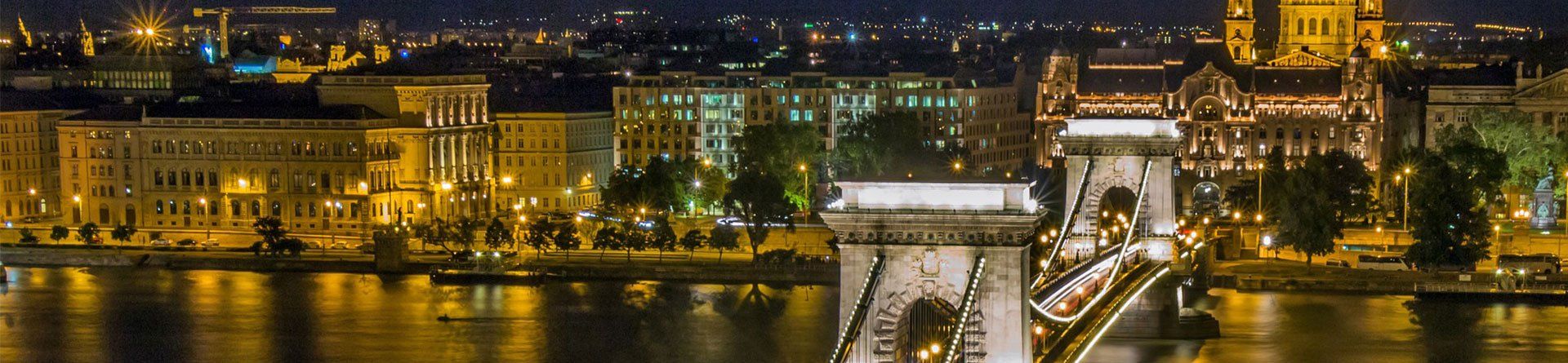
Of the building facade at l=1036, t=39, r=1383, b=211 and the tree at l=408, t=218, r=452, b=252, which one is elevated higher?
the building facade at l=1036, t=39, r=1383, b=211

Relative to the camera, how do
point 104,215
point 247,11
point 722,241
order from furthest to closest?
point 247,11 < point 104,215 < point 722,241

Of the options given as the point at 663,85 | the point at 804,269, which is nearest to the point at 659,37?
the point at 663,85

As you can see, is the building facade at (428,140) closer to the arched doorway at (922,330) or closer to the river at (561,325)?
the river at (561,325)

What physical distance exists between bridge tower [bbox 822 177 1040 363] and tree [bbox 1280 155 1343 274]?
1123 inches

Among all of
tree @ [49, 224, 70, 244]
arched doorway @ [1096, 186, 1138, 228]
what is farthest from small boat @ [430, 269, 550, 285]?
arched doorway @ [1096, 186, 1138, 228]

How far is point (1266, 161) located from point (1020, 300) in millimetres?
39013

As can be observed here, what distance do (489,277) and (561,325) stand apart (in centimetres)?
801

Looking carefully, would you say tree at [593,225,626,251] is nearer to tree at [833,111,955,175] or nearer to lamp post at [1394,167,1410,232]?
tree at [833,111,955,175]

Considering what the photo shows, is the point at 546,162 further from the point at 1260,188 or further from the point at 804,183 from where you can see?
the point at 1260,188

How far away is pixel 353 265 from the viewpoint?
58.7 meters

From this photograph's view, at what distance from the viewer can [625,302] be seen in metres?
51.8

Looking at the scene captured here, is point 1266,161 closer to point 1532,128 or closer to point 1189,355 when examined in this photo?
point 1532,128

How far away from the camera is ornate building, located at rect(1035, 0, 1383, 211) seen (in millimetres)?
66375

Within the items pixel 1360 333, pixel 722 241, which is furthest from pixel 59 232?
pixel 1360 333
